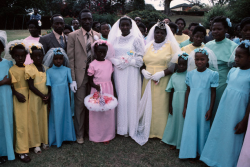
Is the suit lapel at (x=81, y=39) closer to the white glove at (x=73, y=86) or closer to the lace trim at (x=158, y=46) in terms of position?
the white glove at (x=73, y=86)

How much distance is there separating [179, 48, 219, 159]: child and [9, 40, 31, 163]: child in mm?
2930

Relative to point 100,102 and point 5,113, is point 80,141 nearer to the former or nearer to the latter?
point 100,102

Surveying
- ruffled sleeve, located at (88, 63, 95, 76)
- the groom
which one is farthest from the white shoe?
ruffled sleeve, located at (88, 63, 95, 76)

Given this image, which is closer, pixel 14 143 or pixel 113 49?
pixel 14 143

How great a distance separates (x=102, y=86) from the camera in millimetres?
4031

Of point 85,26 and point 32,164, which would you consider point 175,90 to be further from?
point 32,164

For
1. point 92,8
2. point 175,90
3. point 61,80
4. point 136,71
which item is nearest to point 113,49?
point 136,71

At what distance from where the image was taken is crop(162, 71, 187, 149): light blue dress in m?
3.74

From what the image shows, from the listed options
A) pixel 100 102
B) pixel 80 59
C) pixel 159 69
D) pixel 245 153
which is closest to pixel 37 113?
pixel 100 102

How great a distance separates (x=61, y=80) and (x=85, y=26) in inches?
50.3

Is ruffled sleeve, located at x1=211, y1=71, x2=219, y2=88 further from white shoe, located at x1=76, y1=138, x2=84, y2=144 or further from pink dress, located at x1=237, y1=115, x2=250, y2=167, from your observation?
white shoe, located at x1=76, y1=138, x2=84, y2=144

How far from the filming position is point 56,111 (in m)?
3.79

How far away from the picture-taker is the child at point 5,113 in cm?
326

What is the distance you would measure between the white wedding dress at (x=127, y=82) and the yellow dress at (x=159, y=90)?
A: 26cm
